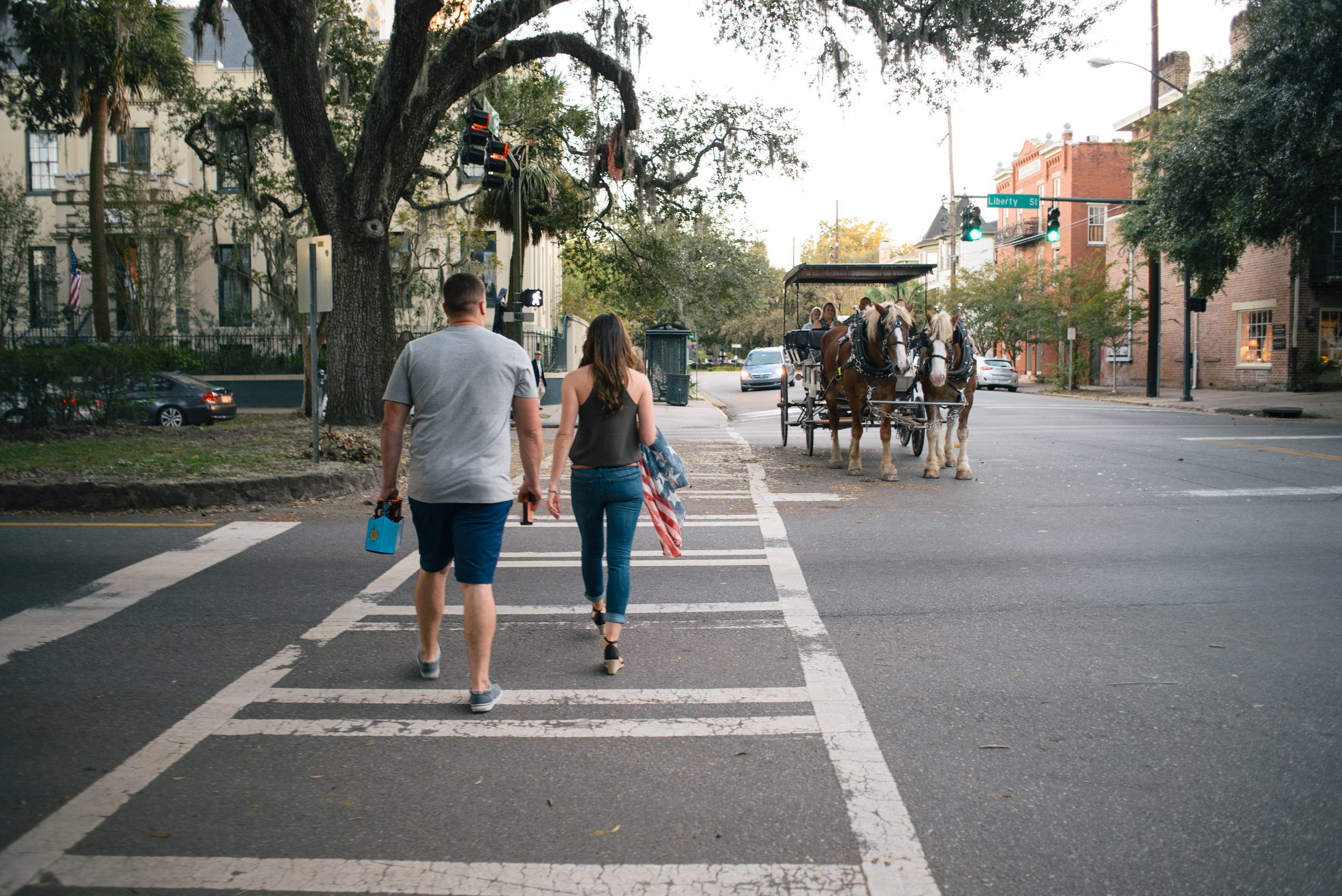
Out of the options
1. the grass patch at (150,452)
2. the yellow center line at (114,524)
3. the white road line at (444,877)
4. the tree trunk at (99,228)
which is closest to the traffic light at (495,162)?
the grass patch at (150,452)

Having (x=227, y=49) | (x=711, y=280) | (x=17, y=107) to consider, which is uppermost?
(x=227, y=49)

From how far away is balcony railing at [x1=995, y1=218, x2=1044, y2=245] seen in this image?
53.7 metres

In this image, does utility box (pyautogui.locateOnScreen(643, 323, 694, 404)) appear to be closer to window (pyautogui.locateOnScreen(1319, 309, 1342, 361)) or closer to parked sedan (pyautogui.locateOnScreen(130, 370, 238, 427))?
parked sedan (pyautogui.locateOnScreen(130, 370, 238, 427))

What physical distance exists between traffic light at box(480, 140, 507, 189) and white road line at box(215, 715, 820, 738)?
39.2ft

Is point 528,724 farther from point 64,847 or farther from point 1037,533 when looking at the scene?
point 1037,533

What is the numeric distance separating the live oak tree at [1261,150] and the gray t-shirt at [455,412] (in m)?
19.5

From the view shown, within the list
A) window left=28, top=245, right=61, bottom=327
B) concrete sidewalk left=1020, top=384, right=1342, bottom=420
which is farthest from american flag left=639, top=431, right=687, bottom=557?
window left=28, top=245, right=61, bottom=327

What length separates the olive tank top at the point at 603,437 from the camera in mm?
5012

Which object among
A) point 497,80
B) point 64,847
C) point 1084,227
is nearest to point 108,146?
point 497,80

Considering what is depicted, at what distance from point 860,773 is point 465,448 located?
7.24 feet

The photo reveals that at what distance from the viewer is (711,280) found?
125 feet

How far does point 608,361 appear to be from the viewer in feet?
16.5

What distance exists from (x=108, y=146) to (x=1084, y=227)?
43.8 meters

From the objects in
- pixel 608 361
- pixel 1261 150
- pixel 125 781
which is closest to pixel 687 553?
pixel 608 361
